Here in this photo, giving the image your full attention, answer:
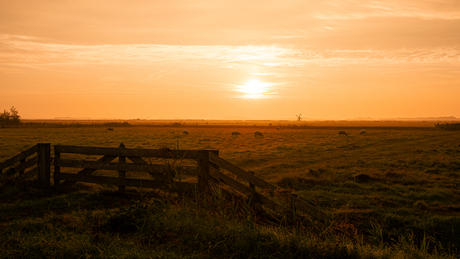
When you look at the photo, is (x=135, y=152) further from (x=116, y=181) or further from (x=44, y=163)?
(x=44, y=163)

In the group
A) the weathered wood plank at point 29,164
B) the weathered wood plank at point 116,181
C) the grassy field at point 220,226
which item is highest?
the weathered wood plank at point 29,164

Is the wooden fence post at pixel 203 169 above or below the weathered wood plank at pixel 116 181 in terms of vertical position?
above

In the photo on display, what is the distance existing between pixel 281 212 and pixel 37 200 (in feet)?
20.4

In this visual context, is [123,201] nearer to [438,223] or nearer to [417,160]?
[438,223]

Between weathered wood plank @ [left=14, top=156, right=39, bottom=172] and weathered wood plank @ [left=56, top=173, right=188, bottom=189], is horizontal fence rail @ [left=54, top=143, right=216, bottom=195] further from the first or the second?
weathered wood plank @ [left=14, top=156, right=39, bottom=172]

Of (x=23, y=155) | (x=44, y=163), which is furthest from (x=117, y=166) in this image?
(x=23, y=155)

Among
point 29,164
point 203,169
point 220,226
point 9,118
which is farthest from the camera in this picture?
point 9,118

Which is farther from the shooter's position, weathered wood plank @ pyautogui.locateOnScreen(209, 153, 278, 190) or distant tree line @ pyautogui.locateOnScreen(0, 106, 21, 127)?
distant tree line @ pyautogui.locateOnScreen(0, 106, 21, 127)

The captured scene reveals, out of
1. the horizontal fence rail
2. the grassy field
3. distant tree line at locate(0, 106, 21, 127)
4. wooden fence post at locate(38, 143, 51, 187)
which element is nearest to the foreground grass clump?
the grassy field

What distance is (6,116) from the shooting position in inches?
3009

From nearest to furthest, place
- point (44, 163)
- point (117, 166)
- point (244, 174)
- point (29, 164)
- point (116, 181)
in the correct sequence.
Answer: point (244, 174)
point (117, 166)
point (116, 181)
point (44, 163)
point (29, 164)

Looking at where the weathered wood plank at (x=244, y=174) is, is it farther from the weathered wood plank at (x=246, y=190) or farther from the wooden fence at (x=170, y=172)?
the weathered wood plank at (x=246, y=190)

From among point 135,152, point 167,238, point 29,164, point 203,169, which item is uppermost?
point 135,152

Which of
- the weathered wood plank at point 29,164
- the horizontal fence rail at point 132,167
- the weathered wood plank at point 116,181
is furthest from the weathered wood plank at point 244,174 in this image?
the weathered wood plank at point 29,164
